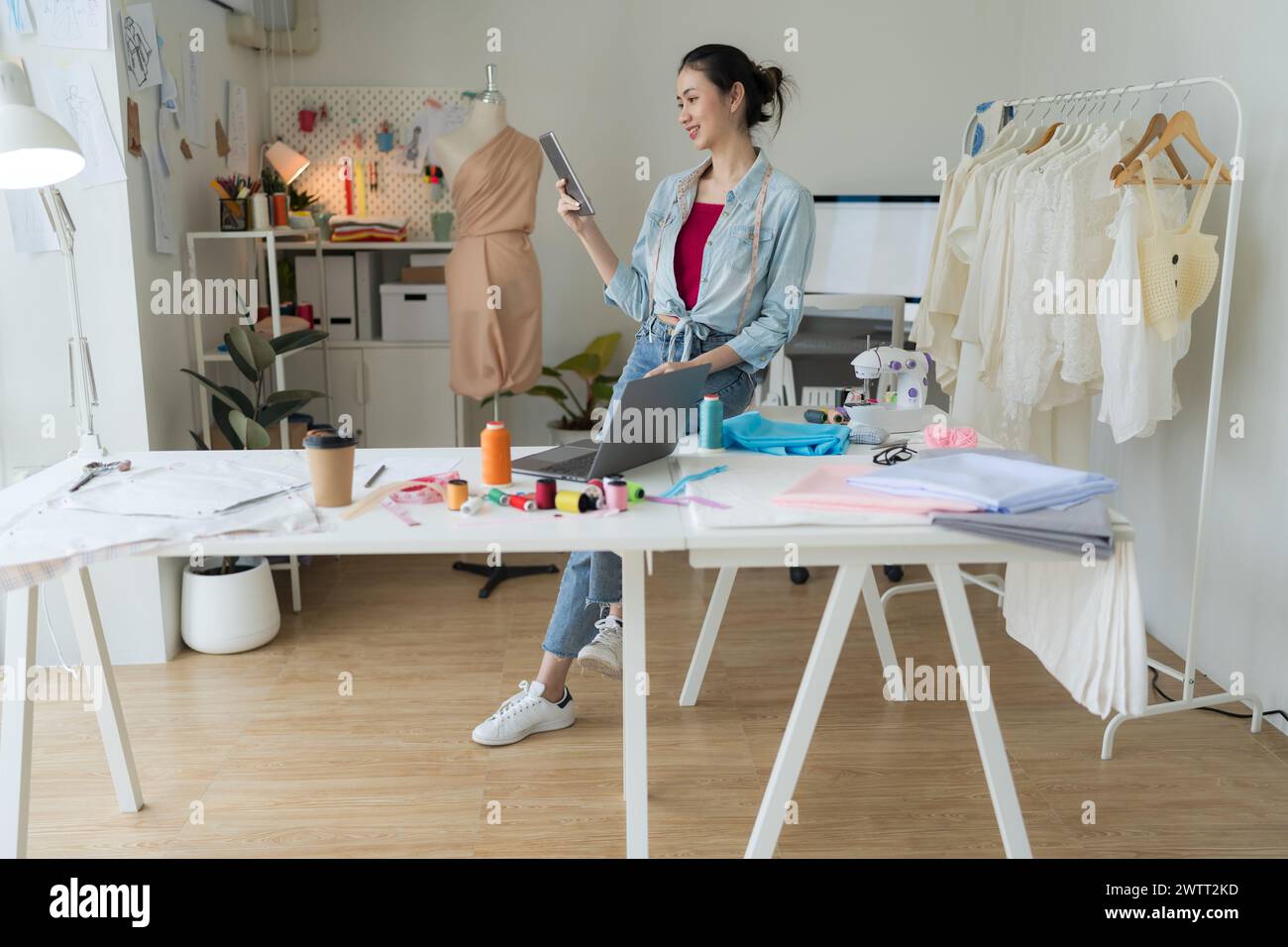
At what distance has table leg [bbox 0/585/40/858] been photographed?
182 centimetres

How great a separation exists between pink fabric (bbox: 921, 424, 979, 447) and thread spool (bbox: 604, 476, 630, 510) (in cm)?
74

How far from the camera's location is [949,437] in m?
2.24

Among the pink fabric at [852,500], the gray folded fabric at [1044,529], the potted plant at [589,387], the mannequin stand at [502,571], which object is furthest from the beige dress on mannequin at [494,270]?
the gray folded fabric at [1044,529]

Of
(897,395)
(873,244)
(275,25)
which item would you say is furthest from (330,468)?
(275,25)

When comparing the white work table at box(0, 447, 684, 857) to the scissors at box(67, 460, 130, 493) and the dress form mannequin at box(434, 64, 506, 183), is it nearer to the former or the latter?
the scissors at box(67, 460, 130, 493)

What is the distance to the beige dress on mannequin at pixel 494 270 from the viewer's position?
3842 millimetres

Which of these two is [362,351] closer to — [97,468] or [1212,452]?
[97,468]

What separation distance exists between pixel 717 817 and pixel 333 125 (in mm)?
3215

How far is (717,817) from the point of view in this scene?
2.31 m

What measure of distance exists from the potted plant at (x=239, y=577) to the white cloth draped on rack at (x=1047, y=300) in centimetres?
194
